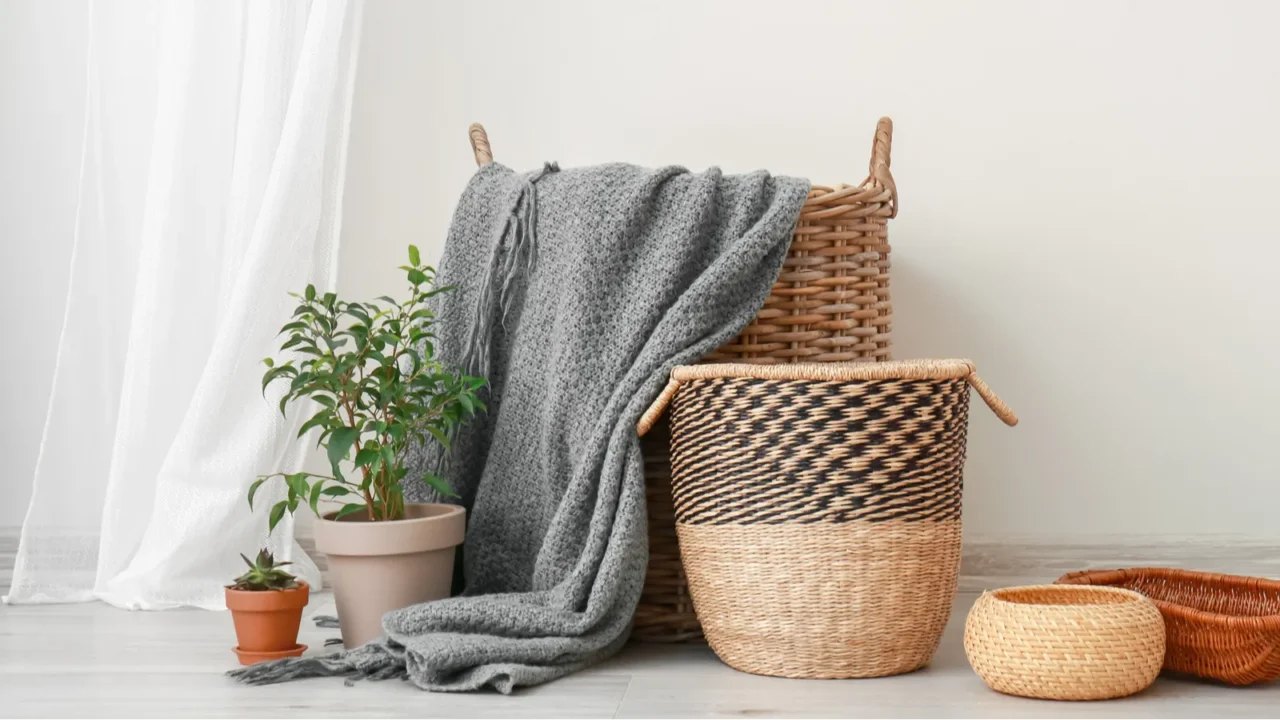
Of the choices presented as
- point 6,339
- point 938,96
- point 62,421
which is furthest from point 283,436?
point 938,96

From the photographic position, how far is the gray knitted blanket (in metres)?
1.30

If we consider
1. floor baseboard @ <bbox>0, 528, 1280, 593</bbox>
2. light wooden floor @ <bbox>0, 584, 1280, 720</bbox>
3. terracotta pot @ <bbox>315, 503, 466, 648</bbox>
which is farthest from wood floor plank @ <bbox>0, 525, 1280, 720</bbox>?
floor baseboard @ <bbox>0, 528, 1280, 593</bbox>

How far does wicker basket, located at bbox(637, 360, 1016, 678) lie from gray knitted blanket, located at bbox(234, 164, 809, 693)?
12 cm

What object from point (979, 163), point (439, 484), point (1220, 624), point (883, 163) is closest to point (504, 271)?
point (439, 484)

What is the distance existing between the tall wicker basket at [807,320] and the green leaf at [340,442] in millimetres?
352

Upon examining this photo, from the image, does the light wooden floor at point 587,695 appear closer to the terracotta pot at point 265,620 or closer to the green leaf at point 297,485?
the terracotta pot at point 265,620

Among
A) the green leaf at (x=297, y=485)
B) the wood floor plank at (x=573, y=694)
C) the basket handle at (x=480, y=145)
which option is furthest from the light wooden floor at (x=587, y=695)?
the basket handle at (x=480, y=145)

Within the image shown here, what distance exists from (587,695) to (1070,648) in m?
0.49

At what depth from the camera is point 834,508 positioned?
123 cm

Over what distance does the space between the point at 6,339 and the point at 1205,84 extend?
190 cm

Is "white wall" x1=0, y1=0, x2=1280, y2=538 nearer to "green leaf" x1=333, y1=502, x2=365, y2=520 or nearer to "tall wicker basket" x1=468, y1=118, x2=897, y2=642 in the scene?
"tall wicker basket" x1=468, y1=118, x2=897, y2=642

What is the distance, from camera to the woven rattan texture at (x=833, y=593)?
1.24 metres

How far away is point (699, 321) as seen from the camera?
4.49ft

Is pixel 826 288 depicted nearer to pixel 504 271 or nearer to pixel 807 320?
pixel 807 320
